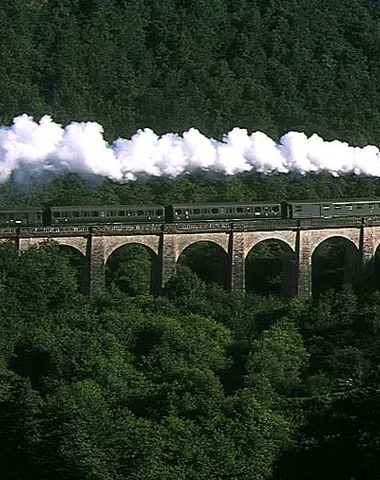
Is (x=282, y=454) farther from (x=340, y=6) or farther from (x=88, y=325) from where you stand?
(x=340, y=6)

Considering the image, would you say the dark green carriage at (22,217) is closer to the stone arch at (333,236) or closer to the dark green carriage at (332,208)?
the dark green carriage at (332,208)

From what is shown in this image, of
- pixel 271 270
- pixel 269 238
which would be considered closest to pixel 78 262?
pixel 269 238

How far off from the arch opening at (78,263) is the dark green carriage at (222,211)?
14.9 feet

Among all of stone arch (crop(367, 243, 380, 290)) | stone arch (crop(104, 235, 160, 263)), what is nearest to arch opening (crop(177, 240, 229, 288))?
stone arch (crop(104, 235, 160, 263))

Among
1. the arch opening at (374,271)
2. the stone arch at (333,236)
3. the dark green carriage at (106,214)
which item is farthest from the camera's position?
the arch opening at (374,271)

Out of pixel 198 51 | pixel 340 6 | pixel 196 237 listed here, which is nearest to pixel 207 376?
pixel 196 237

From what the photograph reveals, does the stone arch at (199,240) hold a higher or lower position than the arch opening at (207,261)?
higher

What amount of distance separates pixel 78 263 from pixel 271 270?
31.0 ft

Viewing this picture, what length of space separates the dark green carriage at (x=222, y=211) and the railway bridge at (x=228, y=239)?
1061 mm

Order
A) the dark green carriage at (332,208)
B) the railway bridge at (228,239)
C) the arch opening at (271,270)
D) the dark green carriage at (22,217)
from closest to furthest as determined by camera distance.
Answer: the railway bridge at (228,239), the dark green carriage at (22,217), the arch opening at (271,270), the dark green carriage at (332,208)

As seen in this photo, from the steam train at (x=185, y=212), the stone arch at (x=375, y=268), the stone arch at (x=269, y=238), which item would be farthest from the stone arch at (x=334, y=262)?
the steam train at (x=185, y=212)

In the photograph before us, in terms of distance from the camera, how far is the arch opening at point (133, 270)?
59375 millimetres

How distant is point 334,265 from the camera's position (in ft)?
212

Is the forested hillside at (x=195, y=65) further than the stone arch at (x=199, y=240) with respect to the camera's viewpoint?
Yes
